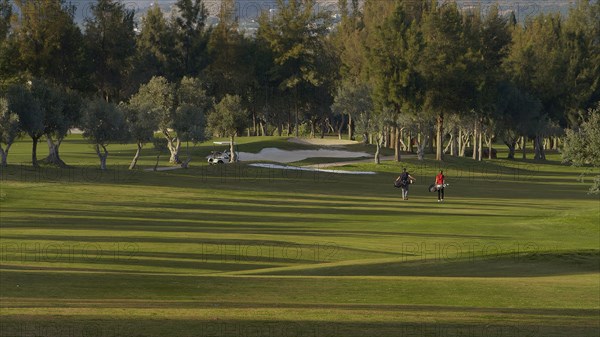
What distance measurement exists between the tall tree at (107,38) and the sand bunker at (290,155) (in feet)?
56.4

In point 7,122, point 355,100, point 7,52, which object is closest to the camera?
point 7,122

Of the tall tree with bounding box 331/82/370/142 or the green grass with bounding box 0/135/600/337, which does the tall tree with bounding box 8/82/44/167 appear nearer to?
the green grass with bounding box 0/135/600/337

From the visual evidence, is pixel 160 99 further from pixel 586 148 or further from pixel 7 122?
pixel 586 148

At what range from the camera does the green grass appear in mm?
19391

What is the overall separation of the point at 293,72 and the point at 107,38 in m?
34.6

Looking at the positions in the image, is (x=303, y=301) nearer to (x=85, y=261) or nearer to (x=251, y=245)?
(x=85, y=261)

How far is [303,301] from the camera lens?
22.2m

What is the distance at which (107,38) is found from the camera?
99938 millimetres

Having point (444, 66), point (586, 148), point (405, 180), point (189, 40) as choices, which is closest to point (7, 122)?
point (405, 180)

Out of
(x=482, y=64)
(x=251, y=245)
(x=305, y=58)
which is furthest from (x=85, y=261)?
(x=305, y=58)

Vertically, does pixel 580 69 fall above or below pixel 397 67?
above

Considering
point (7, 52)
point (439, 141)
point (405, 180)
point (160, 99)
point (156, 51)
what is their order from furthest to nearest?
point (156, 51)
point (439, 141)
point (7, 52)
point (160, 99)
point (405, 180)

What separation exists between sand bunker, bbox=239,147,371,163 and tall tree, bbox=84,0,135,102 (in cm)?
1718

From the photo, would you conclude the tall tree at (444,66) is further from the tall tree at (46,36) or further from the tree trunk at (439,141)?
the tall tree at (46,36)
